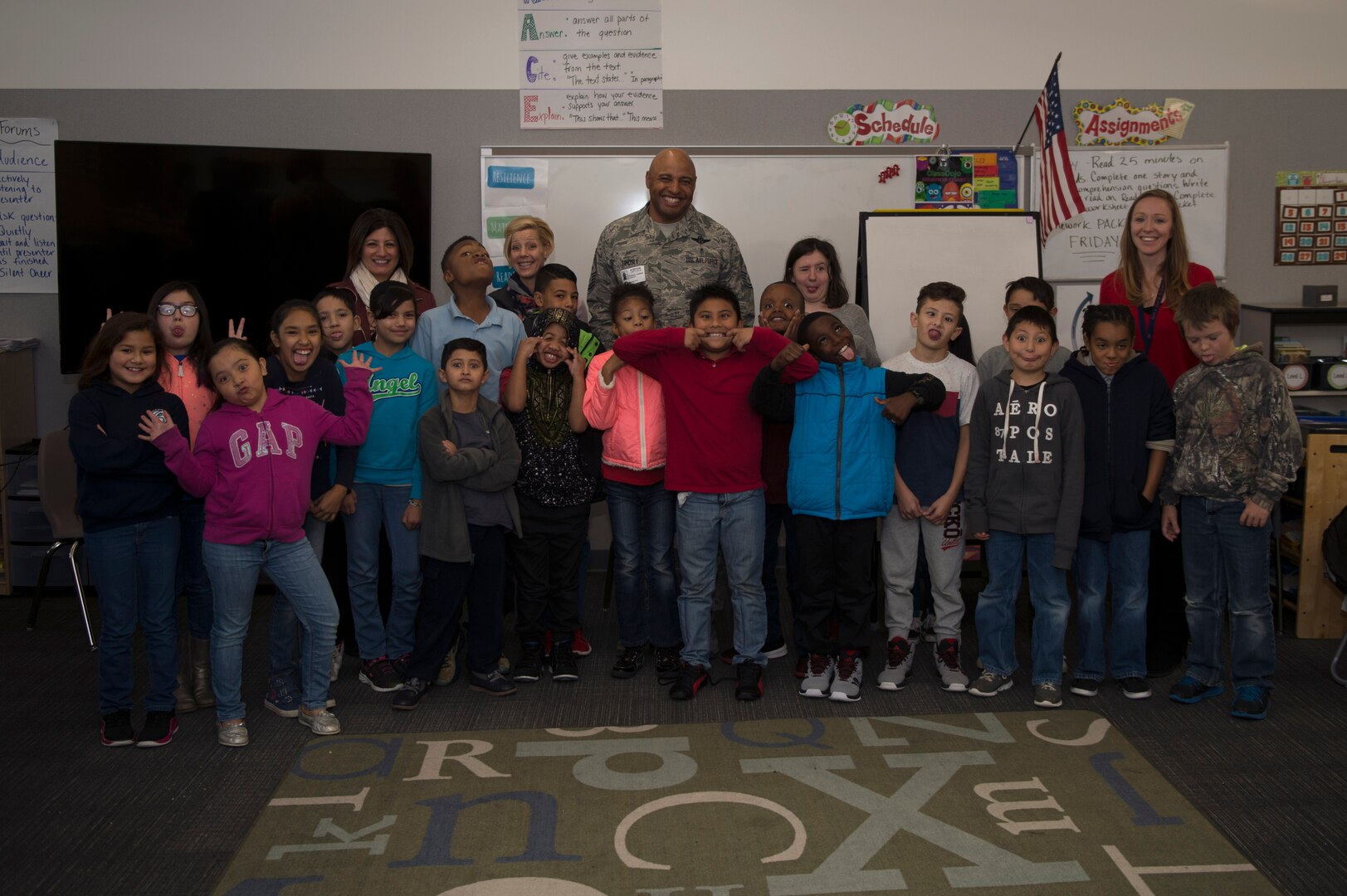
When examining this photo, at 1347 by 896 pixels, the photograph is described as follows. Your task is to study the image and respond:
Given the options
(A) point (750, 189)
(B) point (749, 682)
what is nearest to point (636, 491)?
(B) point (749, 682)

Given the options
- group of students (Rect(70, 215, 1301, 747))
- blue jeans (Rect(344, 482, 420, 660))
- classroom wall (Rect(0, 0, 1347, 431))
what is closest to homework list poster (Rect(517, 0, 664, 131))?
classroom wall (Rect(0, 0, 1347, 431))

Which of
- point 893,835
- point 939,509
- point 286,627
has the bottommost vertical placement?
point 893,835

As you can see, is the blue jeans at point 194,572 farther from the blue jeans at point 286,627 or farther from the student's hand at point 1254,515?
the student's hand at point 1254,515

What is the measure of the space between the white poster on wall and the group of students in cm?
204

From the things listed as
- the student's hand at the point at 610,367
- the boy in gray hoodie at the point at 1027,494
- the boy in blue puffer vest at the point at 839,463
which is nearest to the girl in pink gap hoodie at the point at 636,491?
the student's hand at the point at 610,367

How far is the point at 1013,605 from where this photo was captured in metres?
3.26

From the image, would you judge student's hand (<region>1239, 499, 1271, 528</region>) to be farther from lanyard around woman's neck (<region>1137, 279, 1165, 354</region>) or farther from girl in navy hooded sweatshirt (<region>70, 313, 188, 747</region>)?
girl in navy hooded sweatshirt (<region>70, 313, 188, 747</region>)

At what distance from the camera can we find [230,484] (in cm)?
283

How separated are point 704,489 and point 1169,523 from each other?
1431 millimetres

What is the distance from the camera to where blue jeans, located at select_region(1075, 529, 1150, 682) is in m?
3.23

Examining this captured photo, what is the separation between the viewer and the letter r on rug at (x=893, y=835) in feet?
7.16

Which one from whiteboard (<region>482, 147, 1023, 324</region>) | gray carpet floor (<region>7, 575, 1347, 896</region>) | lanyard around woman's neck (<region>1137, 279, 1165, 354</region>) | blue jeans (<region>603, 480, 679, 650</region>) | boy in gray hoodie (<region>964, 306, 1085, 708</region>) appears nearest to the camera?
gray carpet floor (<region>7, 575, 1347, 896</region>)

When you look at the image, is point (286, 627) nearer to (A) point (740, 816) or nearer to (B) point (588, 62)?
(A) point (740, 816)

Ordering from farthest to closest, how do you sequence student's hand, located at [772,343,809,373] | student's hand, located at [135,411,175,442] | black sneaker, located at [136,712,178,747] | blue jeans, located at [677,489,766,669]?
blue jeans, located at [677,489,766,669], student's hand, located at [772,343,809,373], black sneaker, located at [136,712,178,747], student's hand, located at [135,411,175,442]
